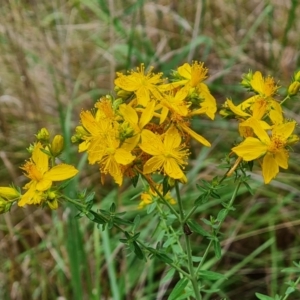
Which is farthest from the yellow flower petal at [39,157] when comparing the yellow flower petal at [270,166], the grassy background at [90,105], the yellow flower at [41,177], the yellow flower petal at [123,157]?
the grassy background at [90,105]

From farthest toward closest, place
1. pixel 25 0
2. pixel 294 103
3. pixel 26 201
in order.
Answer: pixel 25 0 < pixel 294 103 < pixel 26 201

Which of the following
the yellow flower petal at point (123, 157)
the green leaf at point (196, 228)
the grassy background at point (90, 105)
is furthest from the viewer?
the grassy background at point (90, 105)

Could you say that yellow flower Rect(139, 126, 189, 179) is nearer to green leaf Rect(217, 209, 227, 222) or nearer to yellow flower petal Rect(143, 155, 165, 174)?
yellow flower petal Rect(143, 155, 165, 174)

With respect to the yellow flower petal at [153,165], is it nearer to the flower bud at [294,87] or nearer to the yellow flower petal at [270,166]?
the yellow flower petal at [270,166]

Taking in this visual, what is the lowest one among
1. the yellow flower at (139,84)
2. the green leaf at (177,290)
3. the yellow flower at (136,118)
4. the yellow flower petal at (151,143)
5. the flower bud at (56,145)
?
the green leaf at (177,290)

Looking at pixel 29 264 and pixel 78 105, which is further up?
pixel 78 105

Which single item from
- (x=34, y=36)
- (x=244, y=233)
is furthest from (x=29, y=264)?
(x=34, y=36)

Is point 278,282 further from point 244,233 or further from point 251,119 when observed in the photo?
point 251,119

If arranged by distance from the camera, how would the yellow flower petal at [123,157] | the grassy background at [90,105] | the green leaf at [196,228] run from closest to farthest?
the yellow flower petal at [123,157] → the green leaf at [196,228] → the grassy background at [90,105]

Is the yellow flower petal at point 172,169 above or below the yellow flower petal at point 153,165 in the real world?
below
